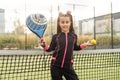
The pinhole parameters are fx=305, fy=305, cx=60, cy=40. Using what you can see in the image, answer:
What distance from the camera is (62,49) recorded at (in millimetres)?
2834

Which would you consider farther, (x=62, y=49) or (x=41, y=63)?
(x=41, y=63)

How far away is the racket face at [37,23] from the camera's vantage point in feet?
9.22

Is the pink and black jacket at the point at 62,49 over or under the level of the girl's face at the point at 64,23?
under

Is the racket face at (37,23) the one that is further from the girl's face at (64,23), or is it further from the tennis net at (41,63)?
the tennis net at (41,63)

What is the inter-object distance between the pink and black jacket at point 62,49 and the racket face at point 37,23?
149mm

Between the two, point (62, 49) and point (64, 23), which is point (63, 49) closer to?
point (62, 49)

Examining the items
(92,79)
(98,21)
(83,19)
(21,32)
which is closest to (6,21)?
(21,32)

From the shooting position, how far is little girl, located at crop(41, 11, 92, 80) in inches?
112

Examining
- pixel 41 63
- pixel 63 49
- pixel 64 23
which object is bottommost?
pixel 41 63

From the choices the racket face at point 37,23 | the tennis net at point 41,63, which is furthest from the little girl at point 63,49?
the tennis net at point 41,63

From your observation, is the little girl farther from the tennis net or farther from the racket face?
the tennis net

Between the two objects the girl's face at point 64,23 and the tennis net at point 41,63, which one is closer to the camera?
the girl's face at point 64,23

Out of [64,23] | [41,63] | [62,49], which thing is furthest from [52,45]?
[41,63]

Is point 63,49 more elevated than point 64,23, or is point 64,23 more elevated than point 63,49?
point 64,23
